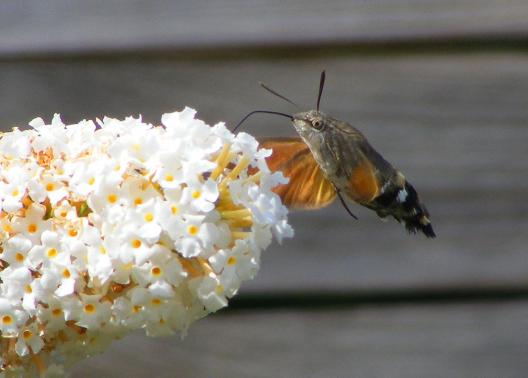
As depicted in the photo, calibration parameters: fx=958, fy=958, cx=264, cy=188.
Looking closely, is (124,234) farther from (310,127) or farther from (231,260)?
(310,127)

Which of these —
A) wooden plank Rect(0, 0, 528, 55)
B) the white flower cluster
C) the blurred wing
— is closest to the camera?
the white flower cluster

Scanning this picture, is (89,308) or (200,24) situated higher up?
(200,24)

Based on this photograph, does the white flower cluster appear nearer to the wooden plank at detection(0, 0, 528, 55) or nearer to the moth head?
the moth head

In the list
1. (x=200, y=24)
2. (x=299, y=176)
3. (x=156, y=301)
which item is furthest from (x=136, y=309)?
(x=200, y=24)

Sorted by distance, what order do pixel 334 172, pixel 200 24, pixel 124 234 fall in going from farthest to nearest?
1. pixel 200 24
2. pixel 334 172
3. pixel 124 234

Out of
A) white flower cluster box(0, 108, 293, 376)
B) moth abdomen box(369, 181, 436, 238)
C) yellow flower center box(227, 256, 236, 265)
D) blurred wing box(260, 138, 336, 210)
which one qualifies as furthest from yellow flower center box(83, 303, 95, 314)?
moth abdomen box(369, 181, 436, 238)
